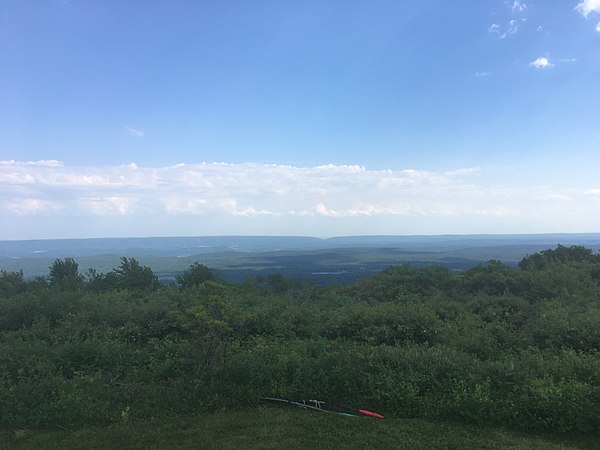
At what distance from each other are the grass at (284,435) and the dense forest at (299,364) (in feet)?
0.86

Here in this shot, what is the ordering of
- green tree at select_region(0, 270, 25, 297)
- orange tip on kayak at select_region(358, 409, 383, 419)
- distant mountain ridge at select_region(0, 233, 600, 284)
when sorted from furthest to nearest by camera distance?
distant mountain ridge at select_region(0, 233, 600, 284)
green tree at select_region(0, 270, 25, 297)
orange tip on kayak at select_region(358, 409, 383, 419)

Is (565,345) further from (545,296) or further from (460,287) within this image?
(460,287)

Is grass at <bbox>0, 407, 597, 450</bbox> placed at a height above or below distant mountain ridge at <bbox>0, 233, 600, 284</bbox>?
above

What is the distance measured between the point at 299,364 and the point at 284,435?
63.2 inches

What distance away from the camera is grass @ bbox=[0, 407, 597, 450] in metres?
4.69

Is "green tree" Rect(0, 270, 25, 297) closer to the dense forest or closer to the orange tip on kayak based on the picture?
the dense forest

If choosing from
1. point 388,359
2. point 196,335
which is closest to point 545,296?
point 388,359

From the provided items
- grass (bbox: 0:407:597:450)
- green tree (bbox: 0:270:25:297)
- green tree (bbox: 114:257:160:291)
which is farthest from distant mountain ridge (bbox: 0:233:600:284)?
grass (bbox: 0:407:597:450)

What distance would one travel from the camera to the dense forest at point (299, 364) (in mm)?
5441

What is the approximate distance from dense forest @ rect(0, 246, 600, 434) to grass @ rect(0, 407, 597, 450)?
262 millimetres

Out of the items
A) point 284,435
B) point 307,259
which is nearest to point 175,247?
point 307,259

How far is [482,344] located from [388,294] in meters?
9.17

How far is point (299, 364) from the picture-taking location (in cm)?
651

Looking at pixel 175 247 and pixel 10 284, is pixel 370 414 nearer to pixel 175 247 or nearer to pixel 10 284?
pixel 10 284
